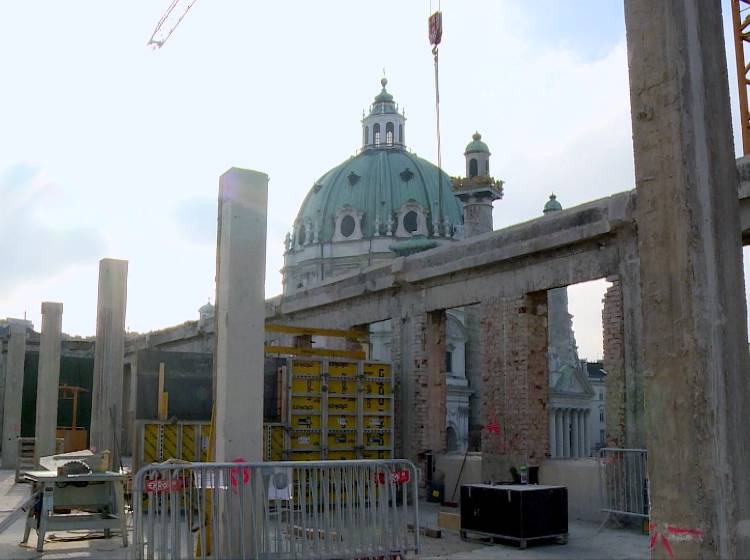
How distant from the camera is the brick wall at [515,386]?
16531mm

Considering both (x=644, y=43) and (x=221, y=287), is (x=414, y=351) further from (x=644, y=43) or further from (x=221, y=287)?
(x=644, y=43)

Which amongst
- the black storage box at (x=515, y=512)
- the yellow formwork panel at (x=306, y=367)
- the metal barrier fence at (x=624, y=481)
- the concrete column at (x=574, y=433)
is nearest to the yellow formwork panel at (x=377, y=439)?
the yellow formwork panel at (x=306, y=367)

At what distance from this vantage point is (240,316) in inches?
411

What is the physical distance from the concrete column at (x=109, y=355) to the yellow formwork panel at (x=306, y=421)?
404cm

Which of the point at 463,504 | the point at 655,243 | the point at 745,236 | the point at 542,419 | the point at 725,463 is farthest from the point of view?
the point at 542,419

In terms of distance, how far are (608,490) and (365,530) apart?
573 cm

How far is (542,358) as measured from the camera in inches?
664

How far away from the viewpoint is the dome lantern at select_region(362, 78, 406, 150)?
94875mm

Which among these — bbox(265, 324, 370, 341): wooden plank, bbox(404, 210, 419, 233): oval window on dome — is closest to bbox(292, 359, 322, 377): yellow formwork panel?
bbox(265, 324, 370, 341): wooden plank

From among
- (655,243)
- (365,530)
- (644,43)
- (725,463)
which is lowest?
(365,530)

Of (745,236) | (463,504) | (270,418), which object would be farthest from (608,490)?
(270,418)

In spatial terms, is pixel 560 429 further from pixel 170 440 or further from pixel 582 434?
pixel 170 440

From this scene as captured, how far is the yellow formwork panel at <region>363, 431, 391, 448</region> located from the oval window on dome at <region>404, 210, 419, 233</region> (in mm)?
66901

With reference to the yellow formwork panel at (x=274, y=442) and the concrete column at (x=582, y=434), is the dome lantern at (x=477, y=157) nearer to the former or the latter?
the concrete column at (x=582, y=434)
